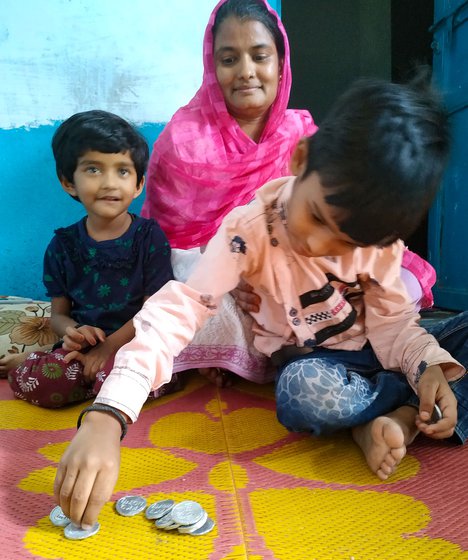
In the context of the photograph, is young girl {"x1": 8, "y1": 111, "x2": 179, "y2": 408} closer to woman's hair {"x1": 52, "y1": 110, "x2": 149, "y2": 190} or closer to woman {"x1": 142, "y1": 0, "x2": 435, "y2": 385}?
woman's hair {"x1": 52, "y1": 110, "x2": 149, "y2": 190}

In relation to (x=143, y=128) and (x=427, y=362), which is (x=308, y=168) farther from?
(x=143, y=128)

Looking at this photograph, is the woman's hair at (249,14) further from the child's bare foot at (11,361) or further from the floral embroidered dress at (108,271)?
the child's bare foot at (11,361)

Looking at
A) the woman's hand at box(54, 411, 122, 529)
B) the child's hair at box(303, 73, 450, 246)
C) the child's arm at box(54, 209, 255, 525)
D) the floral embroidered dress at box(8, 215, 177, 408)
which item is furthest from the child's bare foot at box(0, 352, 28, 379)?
the child's hair at box(303, 73, 450, 246)

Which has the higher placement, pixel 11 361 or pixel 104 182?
pixel 104 182

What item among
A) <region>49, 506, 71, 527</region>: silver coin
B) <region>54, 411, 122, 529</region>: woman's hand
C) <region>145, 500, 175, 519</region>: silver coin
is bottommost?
<region>145, 500, 175, 519</region>: silver coin

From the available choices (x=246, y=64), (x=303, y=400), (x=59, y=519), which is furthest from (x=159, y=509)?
(x=246, y=64)

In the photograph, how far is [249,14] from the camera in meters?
1.45

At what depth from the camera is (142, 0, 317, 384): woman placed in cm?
146

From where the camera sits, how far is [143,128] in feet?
6.66

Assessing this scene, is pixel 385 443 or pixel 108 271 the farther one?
pixel 108 271

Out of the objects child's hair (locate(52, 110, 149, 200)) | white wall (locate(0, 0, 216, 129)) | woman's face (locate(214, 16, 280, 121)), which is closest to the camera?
child's hair (locate(52, 110, 149, 200))

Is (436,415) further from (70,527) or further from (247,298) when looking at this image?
(70,527)

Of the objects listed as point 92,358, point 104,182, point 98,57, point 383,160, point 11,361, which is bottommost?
point 11,361

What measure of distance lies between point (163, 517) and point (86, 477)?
0.44 feet
